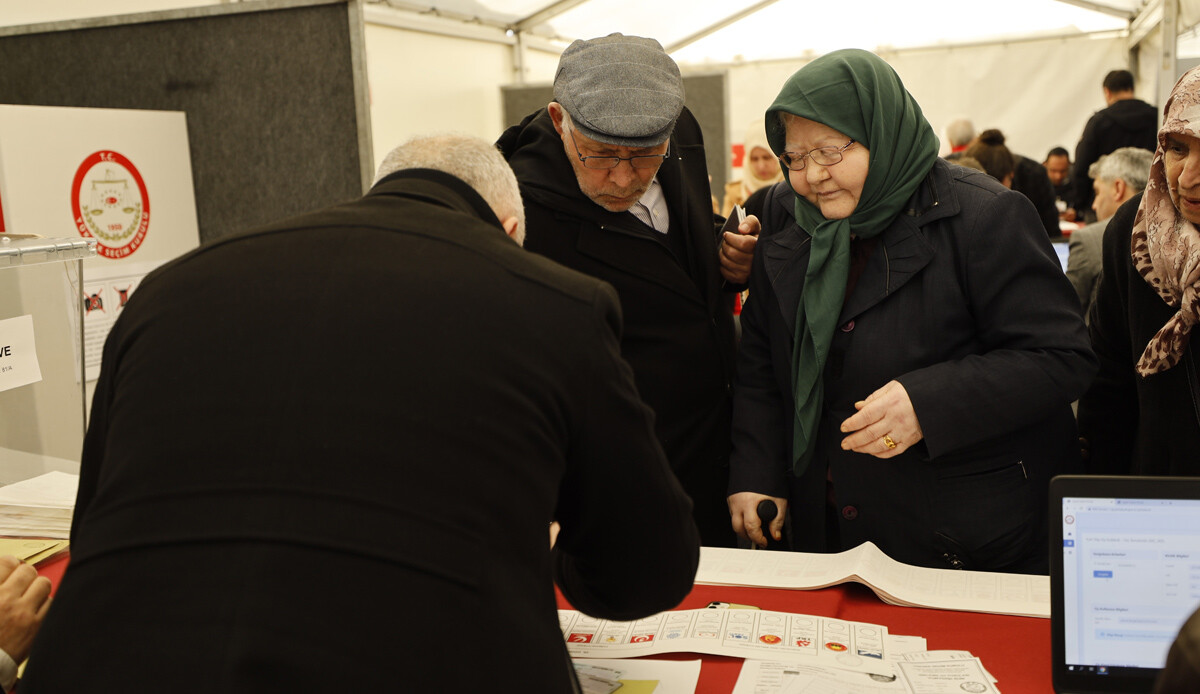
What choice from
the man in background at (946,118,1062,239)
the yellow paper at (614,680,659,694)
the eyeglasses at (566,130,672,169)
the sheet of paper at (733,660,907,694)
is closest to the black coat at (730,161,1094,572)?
the eyeglasses at (566,130,672,169)

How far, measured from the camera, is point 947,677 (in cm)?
113

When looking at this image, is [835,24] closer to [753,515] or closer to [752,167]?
[752,167]

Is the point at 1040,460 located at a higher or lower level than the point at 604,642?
higher

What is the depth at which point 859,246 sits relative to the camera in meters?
1.60

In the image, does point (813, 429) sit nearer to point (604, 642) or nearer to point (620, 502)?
point (604, 642)

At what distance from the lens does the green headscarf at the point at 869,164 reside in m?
1.51

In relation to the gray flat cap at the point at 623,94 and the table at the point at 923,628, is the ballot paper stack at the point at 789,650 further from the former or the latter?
the gray flat cap at the point at 623,94

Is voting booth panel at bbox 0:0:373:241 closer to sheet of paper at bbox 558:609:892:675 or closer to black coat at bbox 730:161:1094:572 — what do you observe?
black coat at bbox 730:161:1094:572

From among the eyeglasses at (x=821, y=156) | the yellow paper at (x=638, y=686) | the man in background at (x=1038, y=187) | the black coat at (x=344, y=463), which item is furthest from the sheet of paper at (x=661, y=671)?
the man in background at (x=1038, y=187)

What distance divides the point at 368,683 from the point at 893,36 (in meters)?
8.44

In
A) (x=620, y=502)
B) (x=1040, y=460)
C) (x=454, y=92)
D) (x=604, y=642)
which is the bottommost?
(x=604, y=642)

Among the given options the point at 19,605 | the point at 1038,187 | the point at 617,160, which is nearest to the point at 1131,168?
the point at 1038,187

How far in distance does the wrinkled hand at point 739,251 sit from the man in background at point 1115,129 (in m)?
4.29

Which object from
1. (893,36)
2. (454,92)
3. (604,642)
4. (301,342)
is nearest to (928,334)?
(604,642)
